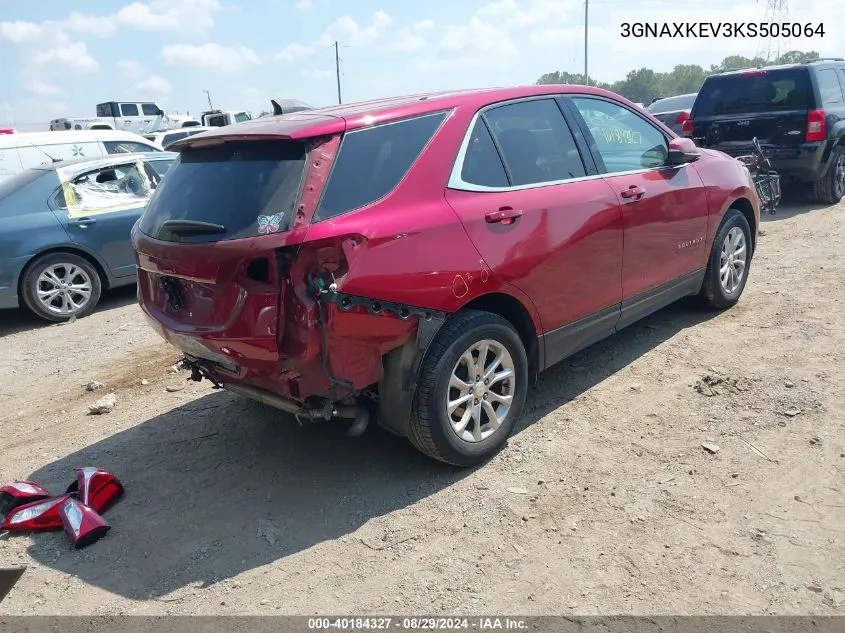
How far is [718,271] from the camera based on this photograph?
18.2 feet

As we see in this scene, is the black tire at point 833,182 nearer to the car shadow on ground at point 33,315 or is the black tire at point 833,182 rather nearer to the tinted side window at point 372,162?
the tinted side window at point 372,162

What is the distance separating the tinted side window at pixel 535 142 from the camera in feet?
12.7

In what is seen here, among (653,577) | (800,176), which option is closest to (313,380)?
(653,577)

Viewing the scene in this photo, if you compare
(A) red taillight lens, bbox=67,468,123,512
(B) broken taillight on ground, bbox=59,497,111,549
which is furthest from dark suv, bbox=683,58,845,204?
(B) broken taillight on ground, bbox=59,497,111,549

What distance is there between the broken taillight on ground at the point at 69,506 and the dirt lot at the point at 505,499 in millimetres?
65

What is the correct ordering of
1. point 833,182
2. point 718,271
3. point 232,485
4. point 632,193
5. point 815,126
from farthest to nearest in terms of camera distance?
point 833,182, point 815,126, point 718,271, point 632,193, point 232,485

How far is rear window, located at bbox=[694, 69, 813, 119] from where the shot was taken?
9.93 meters

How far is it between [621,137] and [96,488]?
12.7 feet

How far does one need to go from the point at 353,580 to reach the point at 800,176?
32.1 feet

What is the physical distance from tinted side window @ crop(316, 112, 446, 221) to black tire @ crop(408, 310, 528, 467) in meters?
0.77

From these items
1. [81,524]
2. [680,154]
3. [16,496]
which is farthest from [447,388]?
[680,154]

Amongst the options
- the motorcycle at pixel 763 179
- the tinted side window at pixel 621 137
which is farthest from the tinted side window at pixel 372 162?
the motorcycle at pixel 763 179

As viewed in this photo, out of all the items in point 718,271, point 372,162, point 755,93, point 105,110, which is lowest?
point 718,271

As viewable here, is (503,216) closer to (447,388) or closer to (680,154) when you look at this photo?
(447,388)
